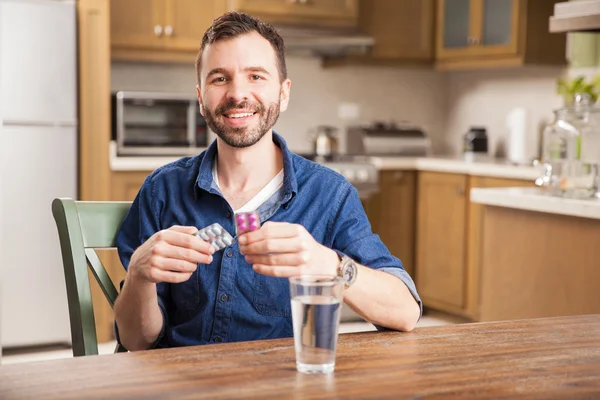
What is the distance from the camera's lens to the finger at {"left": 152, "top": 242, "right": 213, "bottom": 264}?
47.4 inches

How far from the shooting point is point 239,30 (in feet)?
5.27

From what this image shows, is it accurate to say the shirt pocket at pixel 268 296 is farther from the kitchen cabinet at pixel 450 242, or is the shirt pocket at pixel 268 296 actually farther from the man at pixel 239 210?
the kitchen cabinet at pixel 450 242

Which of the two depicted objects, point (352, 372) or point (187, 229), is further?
point (187, 229)

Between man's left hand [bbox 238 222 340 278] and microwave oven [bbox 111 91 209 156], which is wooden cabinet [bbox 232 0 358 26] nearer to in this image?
microwave oven [bbox 111 91 209 156]

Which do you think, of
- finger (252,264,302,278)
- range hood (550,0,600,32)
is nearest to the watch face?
finger (252,264,302,278)

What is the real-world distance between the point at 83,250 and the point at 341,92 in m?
4.07

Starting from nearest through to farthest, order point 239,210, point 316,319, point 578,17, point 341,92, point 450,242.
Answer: point 316,319 < point 239,210 < point 578,17 < point 450,242 < point 341,92

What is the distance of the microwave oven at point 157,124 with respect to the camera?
4434mm

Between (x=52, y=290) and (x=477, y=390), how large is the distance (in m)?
3.32

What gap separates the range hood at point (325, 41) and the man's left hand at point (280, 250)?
11.9 feet

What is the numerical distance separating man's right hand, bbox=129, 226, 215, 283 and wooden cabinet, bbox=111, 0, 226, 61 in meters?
3.36

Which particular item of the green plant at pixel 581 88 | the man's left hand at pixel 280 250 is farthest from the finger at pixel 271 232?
the green plant at pixel 581 88

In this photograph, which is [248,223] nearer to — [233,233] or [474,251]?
[233,233]

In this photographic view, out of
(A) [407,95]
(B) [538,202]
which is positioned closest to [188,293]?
(B) [538,202]
